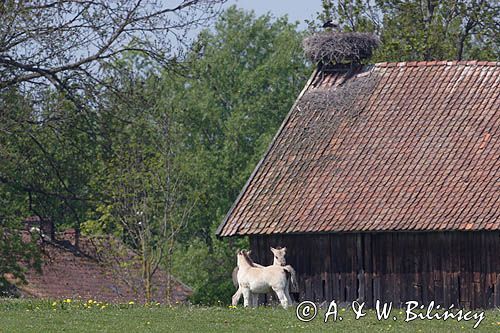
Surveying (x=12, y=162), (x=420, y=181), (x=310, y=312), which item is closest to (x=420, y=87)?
(x=420, y=181)

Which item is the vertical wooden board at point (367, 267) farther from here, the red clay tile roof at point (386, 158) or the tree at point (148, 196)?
the tree at point (148, 196)

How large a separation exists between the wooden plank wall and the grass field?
6.74 m

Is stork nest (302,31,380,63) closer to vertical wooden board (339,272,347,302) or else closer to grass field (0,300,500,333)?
vertical wooden board (339,272,347,302)

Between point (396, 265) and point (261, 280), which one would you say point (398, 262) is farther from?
point (261, 280)

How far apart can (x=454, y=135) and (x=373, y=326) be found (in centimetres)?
1243

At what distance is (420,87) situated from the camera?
3328 centimetres

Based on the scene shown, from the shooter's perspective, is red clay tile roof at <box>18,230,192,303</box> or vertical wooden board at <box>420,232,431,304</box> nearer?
vertical wooden board at <box>420,232,431,304</box>

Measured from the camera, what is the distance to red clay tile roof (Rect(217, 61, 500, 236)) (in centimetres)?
2989

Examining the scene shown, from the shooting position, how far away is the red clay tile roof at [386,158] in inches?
1177

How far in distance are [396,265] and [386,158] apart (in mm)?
2862

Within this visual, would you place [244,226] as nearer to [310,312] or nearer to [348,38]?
[348,38]

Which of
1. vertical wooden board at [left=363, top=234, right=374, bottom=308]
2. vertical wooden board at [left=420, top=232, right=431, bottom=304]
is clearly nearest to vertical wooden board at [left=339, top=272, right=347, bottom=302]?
vertical wooden board at [left=363, top=234, right=374, bottom=308]

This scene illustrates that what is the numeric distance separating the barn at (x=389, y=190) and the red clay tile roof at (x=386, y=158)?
1.1 inches

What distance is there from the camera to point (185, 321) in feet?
66.6
